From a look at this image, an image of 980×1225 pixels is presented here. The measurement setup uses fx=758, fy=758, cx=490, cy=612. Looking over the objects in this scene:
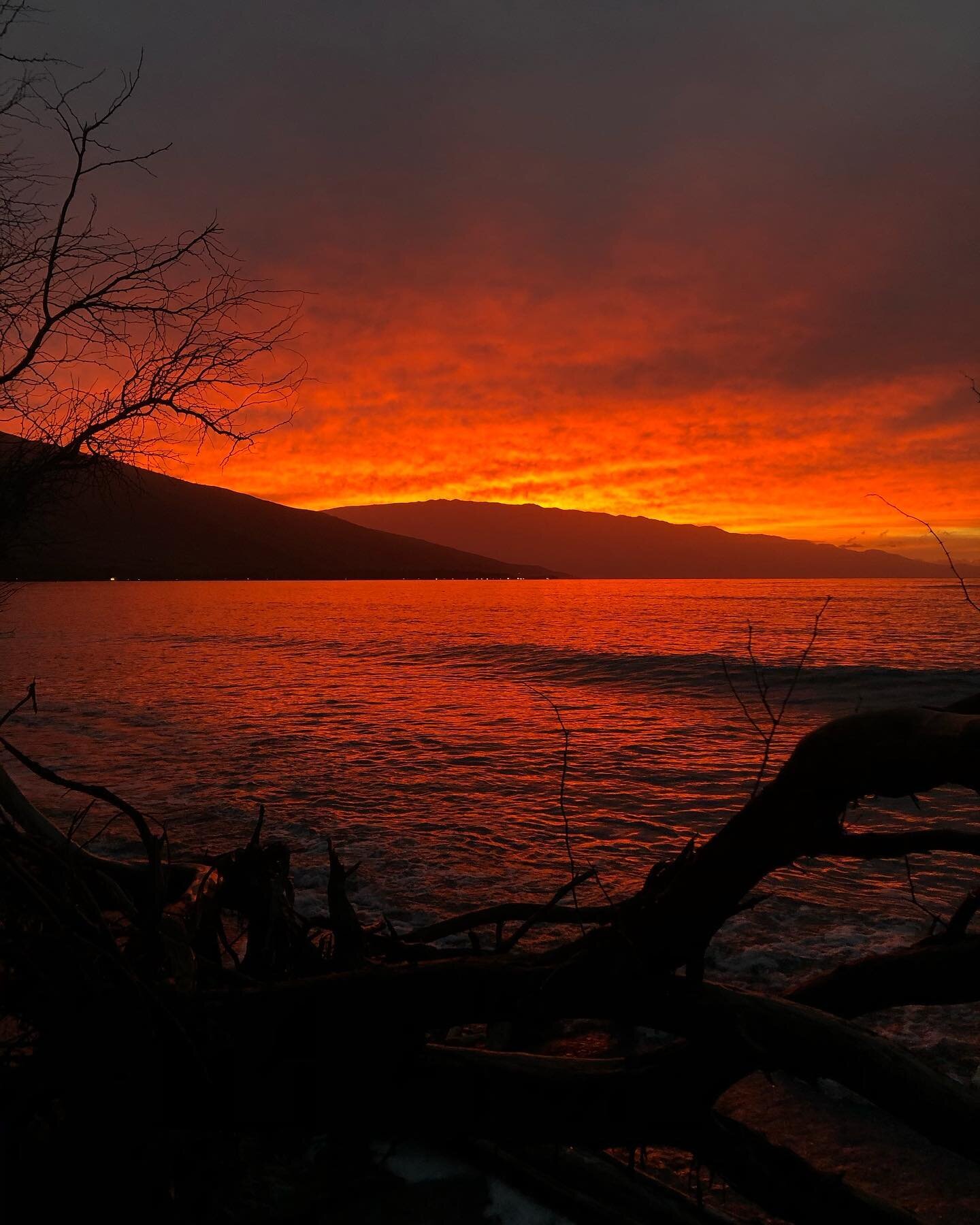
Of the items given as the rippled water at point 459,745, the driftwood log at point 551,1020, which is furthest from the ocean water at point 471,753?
the driftwood log at point 551,1020

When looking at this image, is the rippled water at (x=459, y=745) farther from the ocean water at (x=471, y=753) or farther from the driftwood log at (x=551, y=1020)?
the driftwood log at (x=551, y=1020)

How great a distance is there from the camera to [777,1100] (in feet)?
13.7

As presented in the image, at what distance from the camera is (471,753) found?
14508mm

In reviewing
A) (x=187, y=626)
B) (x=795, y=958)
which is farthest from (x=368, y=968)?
(x=187, y=626)

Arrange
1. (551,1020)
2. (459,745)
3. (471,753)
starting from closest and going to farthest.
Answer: (551,1020), (471,753), (459,745)

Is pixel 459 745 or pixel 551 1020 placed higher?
pixel 551 1020

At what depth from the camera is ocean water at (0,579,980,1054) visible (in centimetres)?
756

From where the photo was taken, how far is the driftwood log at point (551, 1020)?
2.17 metres

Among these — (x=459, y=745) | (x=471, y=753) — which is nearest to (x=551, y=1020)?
(x=471, y=753)

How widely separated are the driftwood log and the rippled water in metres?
1.73

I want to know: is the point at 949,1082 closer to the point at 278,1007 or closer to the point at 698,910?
the point at 698,910

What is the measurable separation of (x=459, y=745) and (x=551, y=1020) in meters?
12.8

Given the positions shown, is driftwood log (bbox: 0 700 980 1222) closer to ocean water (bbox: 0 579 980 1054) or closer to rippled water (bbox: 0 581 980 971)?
rippled water (bbox: 0 581 980 971)

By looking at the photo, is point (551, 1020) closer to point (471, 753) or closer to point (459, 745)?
point (471, 753)
